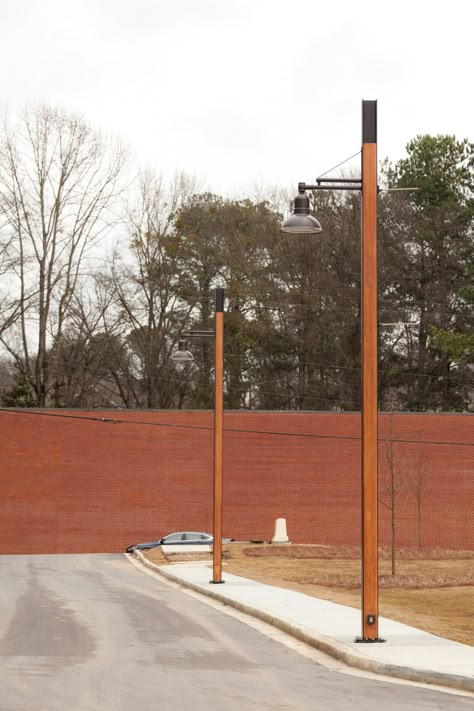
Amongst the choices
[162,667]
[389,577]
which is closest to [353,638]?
[162,667]

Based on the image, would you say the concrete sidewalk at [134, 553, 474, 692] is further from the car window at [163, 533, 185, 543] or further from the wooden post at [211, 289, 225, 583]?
the car window at [163, 533, 185, 543]

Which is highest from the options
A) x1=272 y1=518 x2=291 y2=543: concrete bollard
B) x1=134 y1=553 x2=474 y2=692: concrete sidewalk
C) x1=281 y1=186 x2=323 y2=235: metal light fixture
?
x1=281 y1=186 x2=323 y2=235: metal light fixture

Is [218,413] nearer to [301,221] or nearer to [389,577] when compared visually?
[389,577]

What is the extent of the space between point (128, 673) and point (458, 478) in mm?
40428

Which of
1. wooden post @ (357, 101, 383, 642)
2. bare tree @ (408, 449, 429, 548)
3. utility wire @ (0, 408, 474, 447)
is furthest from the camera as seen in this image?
bare tree @ (408, 449, 429, 548)

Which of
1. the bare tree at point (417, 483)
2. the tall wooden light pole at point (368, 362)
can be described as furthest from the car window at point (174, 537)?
the tall wooden light pole at point (368, 362)

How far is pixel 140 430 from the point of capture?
166 feet

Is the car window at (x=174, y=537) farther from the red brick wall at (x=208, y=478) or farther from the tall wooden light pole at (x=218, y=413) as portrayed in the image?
the tall wooden light pole at (x=218, y=413)

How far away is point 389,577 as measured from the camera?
1293 inches

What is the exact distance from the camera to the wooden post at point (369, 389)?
575 inches

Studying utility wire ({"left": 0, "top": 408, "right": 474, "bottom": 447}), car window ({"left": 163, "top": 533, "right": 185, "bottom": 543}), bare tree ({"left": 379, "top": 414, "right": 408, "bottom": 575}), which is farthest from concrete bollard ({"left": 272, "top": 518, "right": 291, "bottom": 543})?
bare tree ({"left": 379, "top": 414, "right": 408, "bottom": 575})

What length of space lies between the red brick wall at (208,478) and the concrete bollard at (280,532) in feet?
5.23

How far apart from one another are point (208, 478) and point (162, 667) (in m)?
37.6

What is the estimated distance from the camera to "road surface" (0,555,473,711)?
10.4 m
